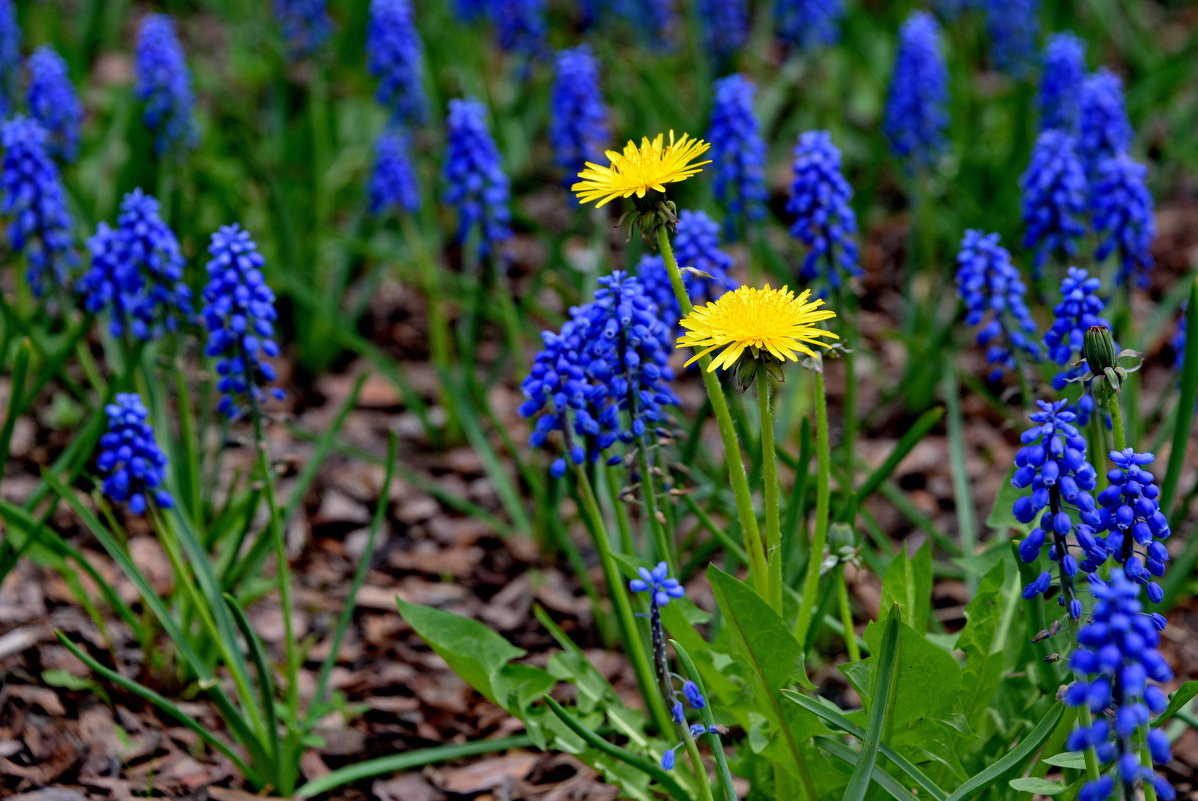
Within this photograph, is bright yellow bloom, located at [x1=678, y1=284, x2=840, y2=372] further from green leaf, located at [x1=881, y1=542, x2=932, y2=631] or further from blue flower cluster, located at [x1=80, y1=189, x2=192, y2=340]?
blue flower cluster, located at [x1=80, y1=189, x2=192, y2=340]

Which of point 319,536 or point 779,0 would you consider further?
point 779,0

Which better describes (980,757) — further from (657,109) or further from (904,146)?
(657,109)

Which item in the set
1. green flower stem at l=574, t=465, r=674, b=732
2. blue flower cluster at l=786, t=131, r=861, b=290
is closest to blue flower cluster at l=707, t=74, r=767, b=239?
blue flower cluster at l=786, t=131, r=861, b=290

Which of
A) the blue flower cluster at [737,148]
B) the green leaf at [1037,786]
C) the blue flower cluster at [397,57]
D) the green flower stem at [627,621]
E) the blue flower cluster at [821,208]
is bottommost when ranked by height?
the green leaf at [1037,786]

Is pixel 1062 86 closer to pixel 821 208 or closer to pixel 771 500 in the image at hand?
pixel 821 208

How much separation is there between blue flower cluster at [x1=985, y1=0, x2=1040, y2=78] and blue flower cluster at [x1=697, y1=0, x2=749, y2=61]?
1.43 metres

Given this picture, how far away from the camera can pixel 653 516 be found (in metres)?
3.08

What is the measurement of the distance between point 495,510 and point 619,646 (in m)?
1.01

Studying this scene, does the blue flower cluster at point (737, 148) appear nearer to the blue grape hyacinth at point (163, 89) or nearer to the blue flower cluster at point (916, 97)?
the blue flower cluster at point (916, 97)

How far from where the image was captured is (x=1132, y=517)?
2.39 metres

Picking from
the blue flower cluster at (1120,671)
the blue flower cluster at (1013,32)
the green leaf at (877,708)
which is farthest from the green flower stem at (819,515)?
the blue flower cluster at (1013,32)

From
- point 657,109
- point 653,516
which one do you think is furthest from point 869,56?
point 653,516

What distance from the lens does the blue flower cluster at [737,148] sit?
4520 millimetres

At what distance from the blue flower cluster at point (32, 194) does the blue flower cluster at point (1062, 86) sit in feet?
13.4
